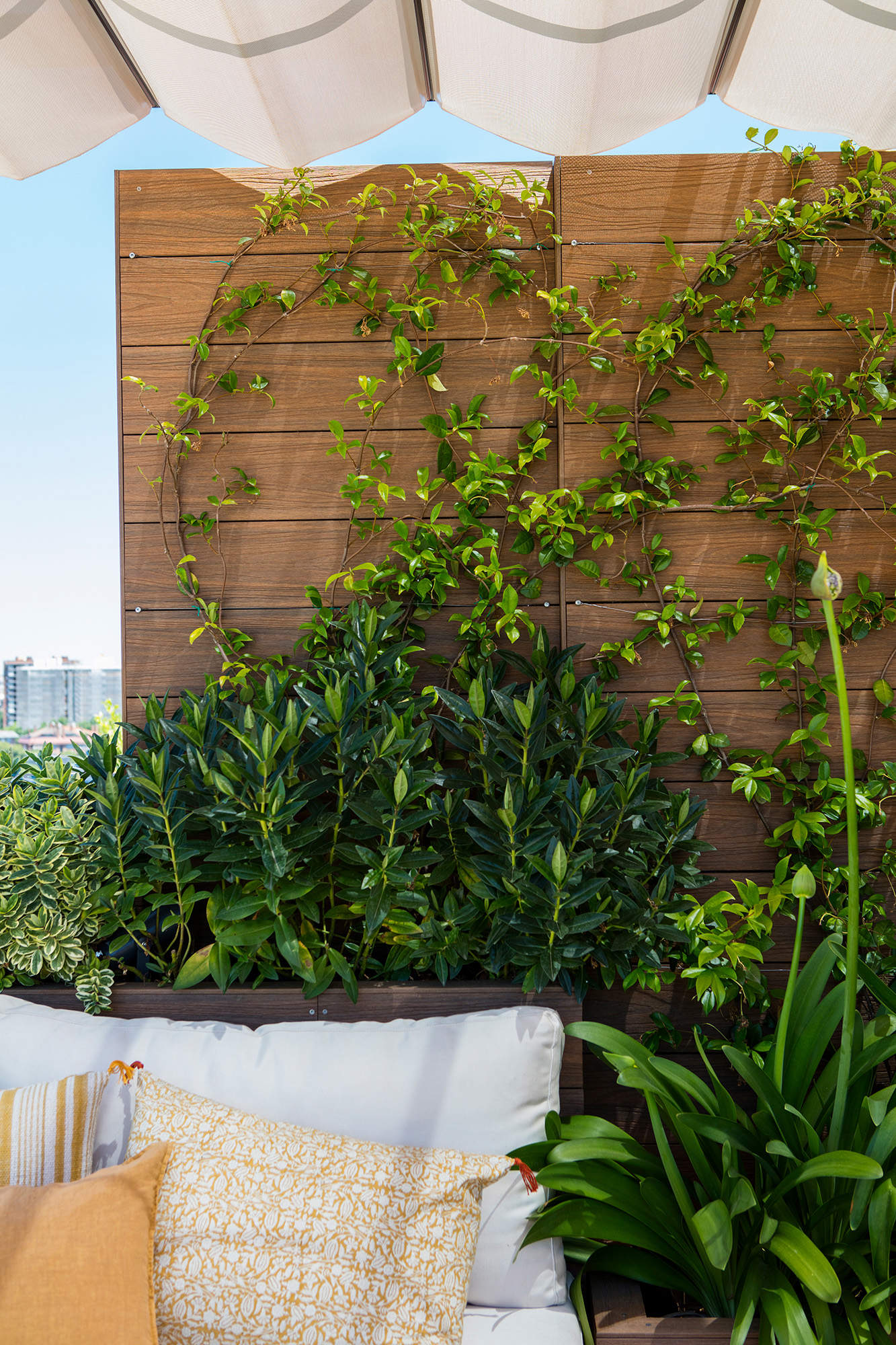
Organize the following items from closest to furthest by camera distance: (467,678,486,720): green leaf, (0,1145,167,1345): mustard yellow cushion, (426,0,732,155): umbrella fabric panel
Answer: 1. (0,1145,167,1345): mustard yellow cushion
2. (426,0,732,155): umbrella fabric panel
3. (467,678,486,720): green leaf

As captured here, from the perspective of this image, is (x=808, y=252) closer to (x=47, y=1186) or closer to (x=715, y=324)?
(x=715, y=324)

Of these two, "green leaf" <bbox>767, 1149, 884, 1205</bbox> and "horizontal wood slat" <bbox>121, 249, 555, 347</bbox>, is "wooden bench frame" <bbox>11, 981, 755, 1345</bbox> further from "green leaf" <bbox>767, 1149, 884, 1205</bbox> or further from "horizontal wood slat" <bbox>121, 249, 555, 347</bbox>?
"horizontal wood slat" <bbox>121, 249, 555, 347</bbox>

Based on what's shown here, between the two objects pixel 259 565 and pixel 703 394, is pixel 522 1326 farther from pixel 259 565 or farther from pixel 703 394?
pixel 703 394

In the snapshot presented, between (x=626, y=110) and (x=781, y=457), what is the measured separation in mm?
771

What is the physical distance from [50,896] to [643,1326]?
115cm

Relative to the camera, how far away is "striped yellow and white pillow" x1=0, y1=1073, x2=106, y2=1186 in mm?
1095

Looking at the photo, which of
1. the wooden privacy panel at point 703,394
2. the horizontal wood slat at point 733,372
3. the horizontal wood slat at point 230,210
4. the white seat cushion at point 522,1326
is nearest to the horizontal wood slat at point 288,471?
the horizontal wood slat at point 733,372

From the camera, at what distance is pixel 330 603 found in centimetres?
179

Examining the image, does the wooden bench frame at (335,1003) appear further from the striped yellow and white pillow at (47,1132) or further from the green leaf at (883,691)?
the green leaf at (883,691)

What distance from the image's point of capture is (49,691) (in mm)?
2547

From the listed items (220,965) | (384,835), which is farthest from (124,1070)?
(384,835)

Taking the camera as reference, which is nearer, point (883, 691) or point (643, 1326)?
point (643, 1326)

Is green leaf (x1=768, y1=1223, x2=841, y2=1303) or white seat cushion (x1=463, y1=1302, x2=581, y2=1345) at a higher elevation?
green leaf (x1=768, y1=1223, x2=841, y2=1303)

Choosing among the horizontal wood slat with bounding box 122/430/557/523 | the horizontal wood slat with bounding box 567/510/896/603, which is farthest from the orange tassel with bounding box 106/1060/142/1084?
the horizontal wood slat with bounding box 567/510/896/603
